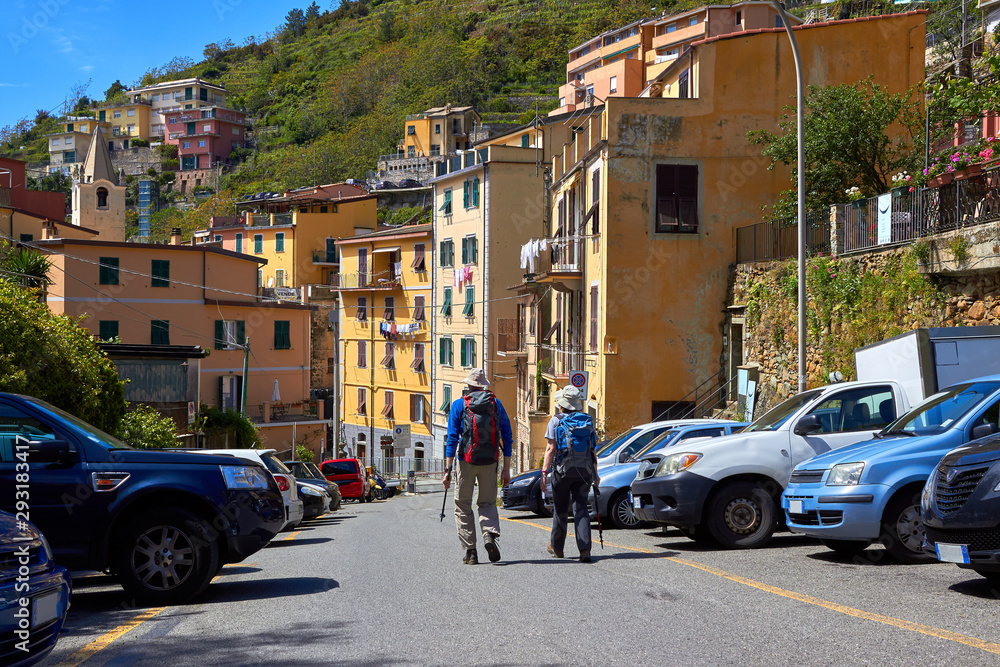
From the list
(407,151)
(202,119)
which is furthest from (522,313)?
(202,119)

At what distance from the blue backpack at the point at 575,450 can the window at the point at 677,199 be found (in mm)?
19170

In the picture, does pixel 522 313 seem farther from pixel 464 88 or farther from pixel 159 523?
pixel 464 88

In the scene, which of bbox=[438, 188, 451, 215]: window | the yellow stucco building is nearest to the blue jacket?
bbox=[438, 188, 451, 215]: window

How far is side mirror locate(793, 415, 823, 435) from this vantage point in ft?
35.5

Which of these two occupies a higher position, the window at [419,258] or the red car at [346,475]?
the window at [419,258]

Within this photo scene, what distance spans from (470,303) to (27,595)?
4753 centimetres

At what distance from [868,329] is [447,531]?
9.86 meters

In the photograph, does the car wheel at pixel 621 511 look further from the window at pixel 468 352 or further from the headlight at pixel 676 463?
the window at pixel 468 352

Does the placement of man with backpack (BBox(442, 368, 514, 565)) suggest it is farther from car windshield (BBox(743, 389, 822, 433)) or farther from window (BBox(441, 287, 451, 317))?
window (BBox(441, 287, 451, 317))

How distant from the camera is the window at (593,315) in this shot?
30116 millimetres

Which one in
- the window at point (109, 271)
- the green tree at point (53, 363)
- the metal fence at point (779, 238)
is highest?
the window at point (109, 271)

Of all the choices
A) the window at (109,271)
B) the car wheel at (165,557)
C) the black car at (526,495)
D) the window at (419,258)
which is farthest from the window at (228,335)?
the car wheel at (165,557)

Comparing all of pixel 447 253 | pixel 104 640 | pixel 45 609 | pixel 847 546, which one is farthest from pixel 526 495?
pixel 447 253

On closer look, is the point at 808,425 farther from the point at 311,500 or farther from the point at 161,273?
the point at 161,273
